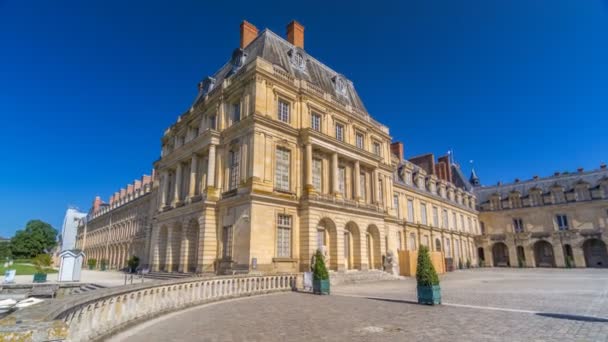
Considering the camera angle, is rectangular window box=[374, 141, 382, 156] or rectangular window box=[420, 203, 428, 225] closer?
rectangular window box=[374, 141, 382, 156]

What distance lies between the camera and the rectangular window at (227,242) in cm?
2105

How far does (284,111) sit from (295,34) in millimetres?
10132

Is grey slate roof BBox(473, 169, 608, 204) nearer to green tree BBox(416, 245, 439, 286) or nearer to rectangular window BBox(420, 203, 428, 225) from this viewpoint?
rectangular window BBox(420, 203, 428, 225)

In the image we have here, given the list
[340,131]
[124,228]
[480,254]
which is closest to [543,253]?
[480,254]

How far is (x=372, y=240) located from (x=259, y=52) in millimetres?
17594

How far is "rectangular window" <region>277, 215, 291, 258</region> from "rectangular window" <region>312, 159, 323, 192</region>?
392 cm

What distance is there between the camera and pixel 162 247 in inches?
1096

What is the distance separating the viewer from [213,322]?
8359 millimetres

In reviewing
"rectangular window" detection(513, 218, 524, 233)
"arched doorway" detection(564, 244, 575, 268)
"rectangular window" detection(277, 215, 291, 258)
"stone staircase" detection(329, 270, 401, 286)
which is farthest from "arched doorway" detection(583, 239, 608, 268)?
"rectangular window" detection(277, 215, 291, 258)

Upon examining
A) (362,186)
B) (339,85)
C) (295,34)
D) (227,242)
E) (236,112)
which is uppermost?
(295,34)

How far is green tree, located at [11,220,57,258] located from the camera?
218 ft

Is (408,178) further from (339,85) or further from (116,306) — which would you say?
(116,306)

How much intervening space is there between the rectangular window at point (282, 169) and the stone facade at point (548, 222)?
132 ft

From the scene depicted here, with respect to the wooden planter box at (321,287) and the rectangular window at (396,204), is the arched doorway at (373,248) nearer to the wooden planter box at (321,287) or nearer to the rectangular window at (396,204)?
the rectangular window at (396,204)
